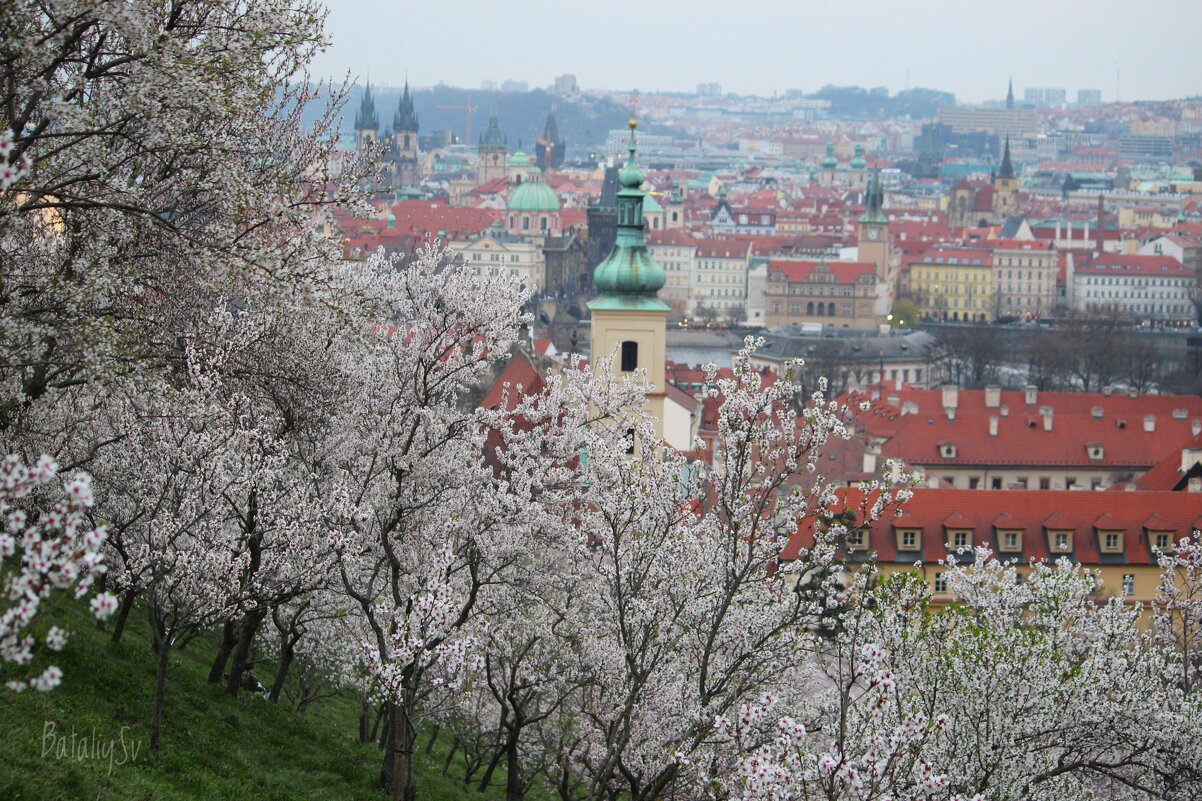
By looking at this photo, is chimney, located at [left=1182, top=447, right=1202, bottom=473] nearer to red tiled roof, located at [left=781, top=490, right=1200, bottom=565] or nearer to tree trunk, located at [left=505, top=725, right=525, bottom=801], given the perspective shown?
red tiled roof, located at [left=781, top=490, right=1200, bottom=565]

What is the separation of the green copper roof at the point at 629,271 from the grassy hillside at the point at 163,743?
18.6 meters

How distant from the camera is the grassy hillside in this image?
44.1ft

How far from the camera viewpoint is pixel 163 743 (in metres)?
15.6

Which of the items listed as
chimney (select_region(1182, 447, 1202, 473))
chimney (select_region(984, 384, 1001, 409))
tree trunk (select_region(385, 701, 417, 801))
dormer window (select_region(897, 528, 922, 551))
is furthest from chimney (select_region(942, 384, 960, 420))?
tree trunk (select_region(385, 701, 417, 801))

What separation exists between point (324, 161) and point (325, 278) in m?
2.45

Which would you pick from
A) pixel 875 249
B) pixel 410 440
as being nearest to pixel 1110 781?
pixel 410 440

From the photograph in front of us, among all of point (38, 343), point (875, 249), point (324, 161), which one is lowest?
point (875, 249)

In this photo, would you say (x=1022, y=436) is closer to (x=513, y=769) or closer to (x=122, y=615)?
(x=513, y=769)

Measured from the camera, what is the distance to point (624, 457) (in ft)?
55.2

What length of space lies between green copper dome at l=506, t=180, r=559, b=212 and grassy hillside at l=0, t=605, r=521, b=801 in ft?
538

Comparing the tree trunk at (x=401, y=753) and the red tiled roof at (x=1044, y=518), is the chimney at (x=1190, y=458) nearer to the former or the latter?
the red tiled roof at (x=1044, y=518)

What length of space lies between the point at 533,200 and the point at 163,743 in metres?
170

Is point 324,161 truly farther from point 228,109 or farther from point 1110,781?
point 1110,781

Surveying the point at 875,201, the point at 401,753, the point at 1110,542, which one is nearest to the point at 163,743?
the point at 401,753
